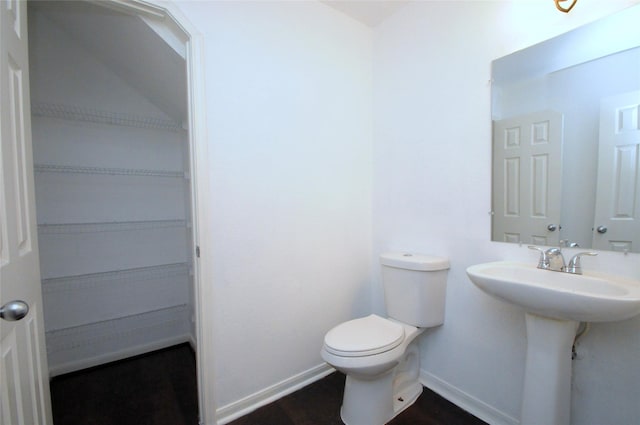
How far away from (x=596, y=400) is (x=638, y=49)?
1.36 metres

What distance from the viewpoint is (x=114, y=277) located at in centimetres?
207

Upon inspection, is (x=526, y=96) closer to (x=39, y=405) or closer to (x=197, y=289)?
(x=197, y=289)

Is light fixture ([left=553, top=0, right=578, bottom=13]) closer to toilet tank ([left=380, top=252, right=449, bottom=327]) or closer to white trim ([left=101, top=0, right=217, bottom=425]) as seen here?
toilet tank ([left=380, top=252, right=449, bottom=327])

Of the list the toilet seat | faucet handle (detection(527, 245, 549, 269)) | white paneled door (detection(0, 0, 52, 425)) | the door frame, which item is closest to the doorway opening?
the door frame

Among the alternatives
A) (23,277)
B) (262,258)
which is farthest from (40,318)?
(262,258)

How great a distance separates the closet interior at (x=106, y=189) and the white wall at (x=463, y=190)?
1.37m

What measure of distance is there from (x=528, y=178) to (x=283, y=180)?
1.23m

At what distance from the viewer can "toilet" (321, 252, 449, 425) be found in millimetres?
1299

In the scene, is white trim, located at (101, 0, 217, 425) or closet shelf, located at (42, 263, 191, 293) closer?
white trim, located at (101, 0, 217, 425)

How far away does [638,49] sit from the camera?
102cm

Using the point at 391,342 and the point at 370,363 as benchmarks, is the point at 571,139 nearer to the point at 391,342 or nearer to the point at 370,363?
the point at 391,342

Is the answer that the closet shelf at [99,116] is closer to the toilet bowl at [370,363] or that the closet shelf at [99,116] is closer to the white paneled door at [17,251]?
the white paneled door at [17,251]

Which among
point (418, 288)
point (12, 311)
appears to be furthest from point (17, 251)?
point (418, 288)

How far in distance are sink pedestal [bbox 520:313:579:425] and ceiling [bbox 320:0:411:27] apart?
1859 mm
